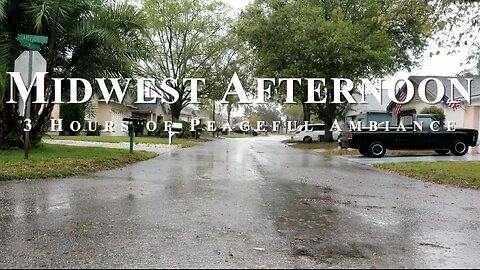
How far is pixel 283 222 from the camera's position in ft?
19.7

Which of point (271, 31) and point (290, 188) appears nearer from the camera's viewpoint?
point (290, 188)

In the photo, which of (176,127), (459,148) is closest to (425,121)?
(459,148)

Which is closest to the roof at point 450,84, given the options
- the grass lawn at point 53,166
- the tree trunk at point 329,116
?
the tree trunk at point 329,116

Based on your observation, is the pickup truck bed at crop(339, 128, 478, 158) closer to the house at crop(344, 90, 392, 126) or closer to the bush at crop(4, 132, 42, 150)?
the bush at crop(4, 132, 42, 150)

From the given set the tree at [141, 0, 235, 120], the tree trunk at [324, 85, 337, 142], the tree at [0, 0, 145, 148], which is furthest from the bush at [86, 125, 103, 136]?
the tree at [0, 0, 145, 148]

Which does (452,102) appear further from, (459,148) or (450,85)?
(459,148)

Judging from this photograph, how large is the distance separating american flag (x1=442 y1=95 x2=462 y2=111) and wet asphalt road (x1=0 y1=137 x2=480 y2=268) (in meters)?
17.2

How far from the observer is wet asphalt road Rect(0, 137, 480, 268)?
14.3 ft

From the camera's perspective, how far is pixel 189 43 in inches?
1558

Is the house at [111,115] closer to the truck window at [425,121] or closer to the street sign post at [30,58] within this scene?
the truck window at [425,121]

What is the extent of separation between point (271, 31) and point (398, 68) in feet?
Result: 34.7

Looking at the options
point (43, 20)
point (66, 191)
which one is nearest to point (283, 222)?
point (66, 191)

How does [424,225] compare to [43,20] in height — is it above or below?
below

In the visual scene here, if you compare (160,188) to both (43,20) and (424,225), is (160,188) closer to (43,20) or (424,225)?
(424,225)
